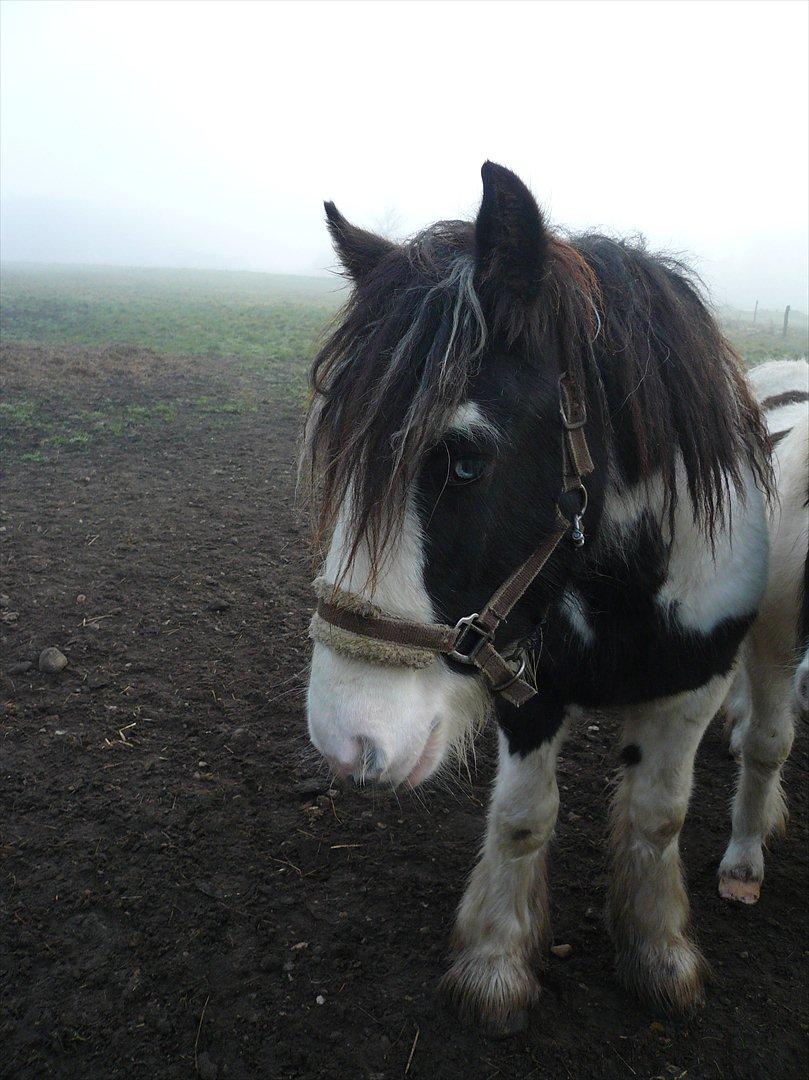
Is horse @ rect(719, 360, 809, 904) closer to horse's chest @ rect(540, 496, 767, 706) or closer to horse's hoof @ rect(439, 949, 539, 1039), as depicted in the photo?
horse's chest @ rect(540, 496, 767, 706)

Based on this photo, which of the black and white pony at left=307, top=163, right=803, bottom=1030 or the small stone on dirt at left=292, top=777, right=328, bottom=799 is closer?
the black and white pony at left=307, top=163, right=803, bottom=1030

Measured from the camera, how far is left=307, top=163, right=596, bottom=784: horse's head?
4.66ft

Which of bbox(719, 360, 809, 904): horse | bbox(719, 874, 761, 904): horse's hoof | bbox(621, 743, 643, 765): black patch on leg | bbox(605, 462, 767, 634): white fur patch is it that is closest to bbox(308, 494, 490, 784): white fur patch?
bbox(605, 462, 767, 634): white fur patch

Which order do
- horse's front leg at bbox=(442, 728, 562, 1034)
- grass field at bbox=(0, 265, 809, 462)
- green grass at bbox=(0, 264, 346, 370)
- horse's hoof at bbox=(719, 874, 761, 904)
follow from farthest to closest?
green grass at bbox=(0, 264, 346, 370) < grass field at bbox=(0, 265, 809, 462) < horse's hoof at bbox=(719, 874, 761, 904) < horse's front leg at bbox=(442, 728, 562, 1034)

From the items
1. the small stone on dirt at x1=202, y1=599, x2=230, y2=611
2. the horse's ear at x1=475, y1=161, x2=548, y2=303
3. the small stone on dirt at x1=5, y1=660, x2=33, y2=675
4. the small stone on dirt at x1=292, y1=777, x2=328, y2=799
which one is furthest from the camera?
the small stone on dirt at x1=202, y1=599, x2=230, y2=611

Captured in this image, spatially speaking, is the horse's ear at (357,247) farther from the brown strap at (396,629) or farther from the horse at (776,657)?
the horse at (776,657)

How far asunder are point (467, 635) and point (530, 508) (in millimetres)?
311

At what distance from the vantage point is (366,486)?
143 centimetres

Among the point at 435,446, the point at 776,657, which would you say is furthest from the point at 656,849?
the point at 435,446

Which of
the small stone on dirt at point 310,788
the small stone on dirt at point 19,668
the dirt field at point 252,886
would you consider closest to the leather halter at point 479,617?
the dirt field at point 252,886

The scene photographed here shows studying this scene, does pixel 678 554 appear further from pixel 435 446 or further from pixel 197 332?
pixel 197 332

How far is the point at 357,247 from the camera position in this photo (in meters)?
1.81

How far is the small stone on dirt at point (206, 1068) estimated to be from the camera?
79.6 inches

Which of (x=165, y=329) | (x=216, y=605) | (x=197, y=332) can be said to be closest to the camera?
(x=216, y=605)
